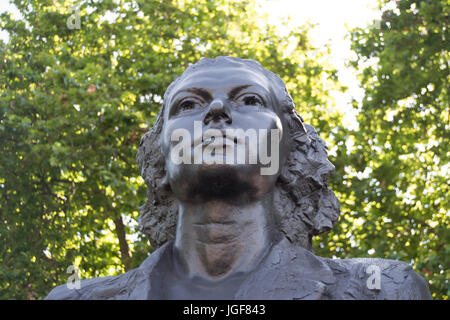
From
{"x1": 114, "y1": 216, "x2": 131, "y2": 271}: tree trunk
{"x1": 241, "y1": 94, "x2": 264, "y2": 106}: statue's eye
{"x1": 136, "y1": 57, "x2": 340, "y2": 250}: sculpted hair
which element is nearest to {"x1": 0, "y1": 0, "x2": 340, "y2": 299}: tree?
{"x1": 114, "y1": 216, "x2": 131, "y2": 271}: tree trunk

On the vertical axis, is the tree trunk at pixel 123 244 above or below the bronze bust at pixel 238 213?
above

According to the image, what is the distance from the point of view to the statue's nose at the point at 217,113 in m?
3.96

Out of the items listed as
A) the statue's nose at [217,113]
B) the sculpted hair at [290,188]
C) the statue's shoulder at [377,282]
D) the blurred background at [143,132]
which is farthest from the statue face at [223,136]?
the blurred background at [143,132]

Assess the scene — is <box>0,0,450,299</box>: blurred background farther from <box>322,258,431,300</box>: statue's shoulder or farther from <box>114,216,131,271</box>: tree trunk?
<box>322,258,431,300</box>: statue's shoulder

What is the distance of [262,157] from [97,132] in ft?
27.7

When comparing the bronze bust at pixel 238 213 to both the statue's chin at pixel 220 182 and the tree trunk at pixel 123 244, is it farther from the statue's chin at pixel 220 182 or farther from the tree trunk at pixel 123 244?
the tree trunk at pixel 123 244

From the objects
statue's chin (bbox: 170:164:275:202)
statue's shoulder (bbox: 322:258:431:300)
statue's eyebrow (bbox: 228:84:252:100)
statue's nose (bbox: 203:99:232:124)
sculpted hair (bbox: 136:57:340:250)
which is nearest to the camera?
statue's shoulder (bbox: 322:258:431:300)

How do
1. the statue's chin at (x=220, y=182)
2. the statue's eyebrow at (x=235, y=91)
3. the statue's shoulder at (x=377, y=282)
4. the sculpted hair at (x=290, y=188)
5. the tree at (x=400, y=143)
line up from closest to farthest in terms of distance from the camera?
the statue's shoulder at (x=377, y=282)
the statue's chin at (x=220, y=182)
the statue's eyebrow at (x=235, y=91)
the sculpted hair at (x=290, y=188)
the tree at (x=400, y=143)

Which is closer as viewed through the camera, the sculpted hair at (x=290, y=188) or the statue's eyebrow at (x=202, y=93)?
the statue's eyebrow at (x=202, y=93)

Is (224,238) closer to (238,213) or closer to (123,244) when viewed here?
(238,213)

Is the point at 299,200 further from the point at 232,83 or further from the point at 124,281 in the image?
the point at 124,281

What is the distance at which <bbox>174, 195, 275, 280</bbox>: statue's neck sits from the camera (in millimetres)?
3900

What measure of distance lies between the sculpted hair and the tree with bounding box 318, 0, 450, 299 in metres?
6.76

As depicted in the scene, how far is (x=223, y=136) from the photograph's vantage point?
3.90m
